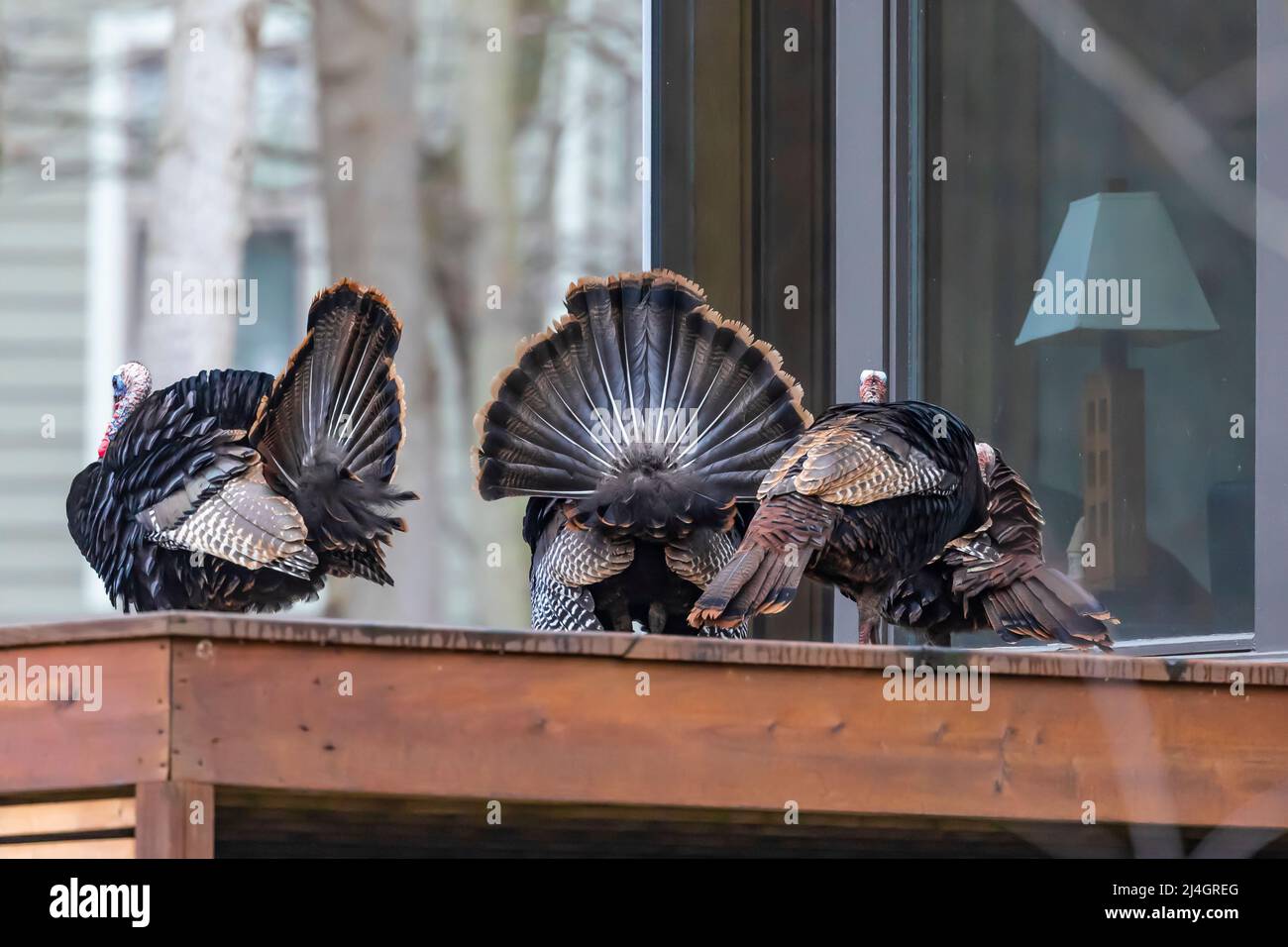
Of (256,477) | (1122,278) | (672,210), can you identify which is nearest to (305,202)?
(672,210)

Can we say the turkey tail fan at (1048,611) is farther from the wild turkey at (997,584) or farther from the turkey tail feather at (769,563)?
the turkey tail feather at (769,563)

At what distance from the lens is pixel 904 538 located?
3.73m

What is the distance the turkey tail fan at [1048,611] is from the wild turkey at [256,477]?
1.30 m

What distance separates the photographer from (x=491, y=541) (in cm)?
762

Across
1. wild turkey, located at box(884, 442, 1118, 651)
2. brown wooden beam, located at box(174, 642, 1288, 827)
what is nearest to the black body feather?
wild turkey, located at box(884, 442, 1118, 651)

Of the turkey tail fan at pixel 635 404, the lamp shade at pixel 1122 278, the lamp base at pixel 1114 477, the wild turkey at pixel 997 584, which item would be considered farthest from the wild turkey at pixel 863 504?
the lamp shade at pixel 1122 278

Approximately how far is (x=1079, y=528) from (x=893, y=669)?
6.40 feet

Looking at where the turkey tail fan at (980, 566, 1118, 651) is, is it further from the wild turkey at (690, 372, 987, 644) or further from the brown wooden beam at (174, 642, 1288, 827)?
the brown wooden beam at (174, 642, 1288, 827)

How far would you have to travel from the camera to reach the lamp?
4.61 meters

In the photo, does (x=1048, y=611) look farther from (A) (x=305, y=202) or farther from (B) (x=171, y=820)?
(A) (x=305, y=202)

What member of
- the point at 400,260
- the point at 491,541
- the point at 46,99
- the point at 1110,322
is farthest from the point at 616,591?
the point at 46,99

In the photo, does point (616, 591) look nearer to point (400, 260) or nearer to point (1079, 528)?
point (1079, 528)

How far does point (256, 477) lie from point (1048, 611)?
1.62 m

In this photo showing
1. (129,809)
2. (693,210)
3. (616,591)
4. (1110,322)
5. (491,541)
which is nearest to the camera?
(129,809)
